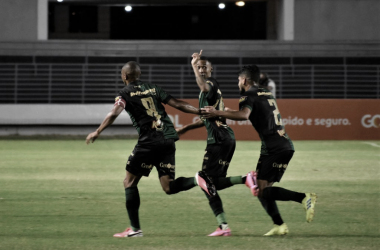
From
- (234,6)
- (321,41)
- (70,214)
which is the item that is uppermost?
(234,6)

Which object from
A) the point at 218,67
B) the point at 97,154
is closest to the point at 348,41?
the point at 218,67

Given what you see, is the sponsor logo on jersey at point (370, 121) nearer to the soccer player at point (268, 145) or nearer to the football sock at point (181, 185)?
the soccer player at point (268, 145)

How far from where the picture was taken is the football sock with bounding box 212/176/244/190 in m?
7.47

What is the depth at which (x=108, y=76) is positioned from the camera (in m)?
28.7

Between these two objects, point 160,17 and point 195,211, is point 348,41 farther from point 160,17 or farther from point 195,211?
point 195,211

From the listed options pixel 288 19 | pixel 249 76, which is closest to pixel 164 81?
pixel 288 19

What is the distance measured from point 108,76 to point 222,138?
848 inches

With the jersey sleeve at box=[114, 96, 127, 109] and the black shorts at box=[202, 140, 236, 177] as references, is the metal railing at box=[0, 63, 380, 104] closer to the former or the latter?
the black shorts at box=[202, 140, 236, 177]

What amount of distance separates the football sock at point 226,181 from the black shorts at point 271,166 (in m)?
0.34

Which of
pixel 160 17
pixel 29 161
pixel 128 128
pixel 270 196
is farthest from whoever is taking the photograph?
pixel 160 17

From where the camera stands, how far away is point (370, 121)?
2344 centimetres

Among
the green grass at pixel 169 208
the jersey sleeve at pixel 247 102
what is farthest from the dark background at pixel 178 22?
the jersey sleeve at pixel 247 102

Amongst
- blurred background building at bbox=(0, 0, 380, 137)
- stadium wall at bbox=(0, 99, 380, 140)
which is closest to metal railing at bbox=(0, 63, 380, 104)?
blurred background building at bbox=(0, 0, 380, 137)

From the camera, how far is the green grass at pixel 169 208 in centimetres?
674
